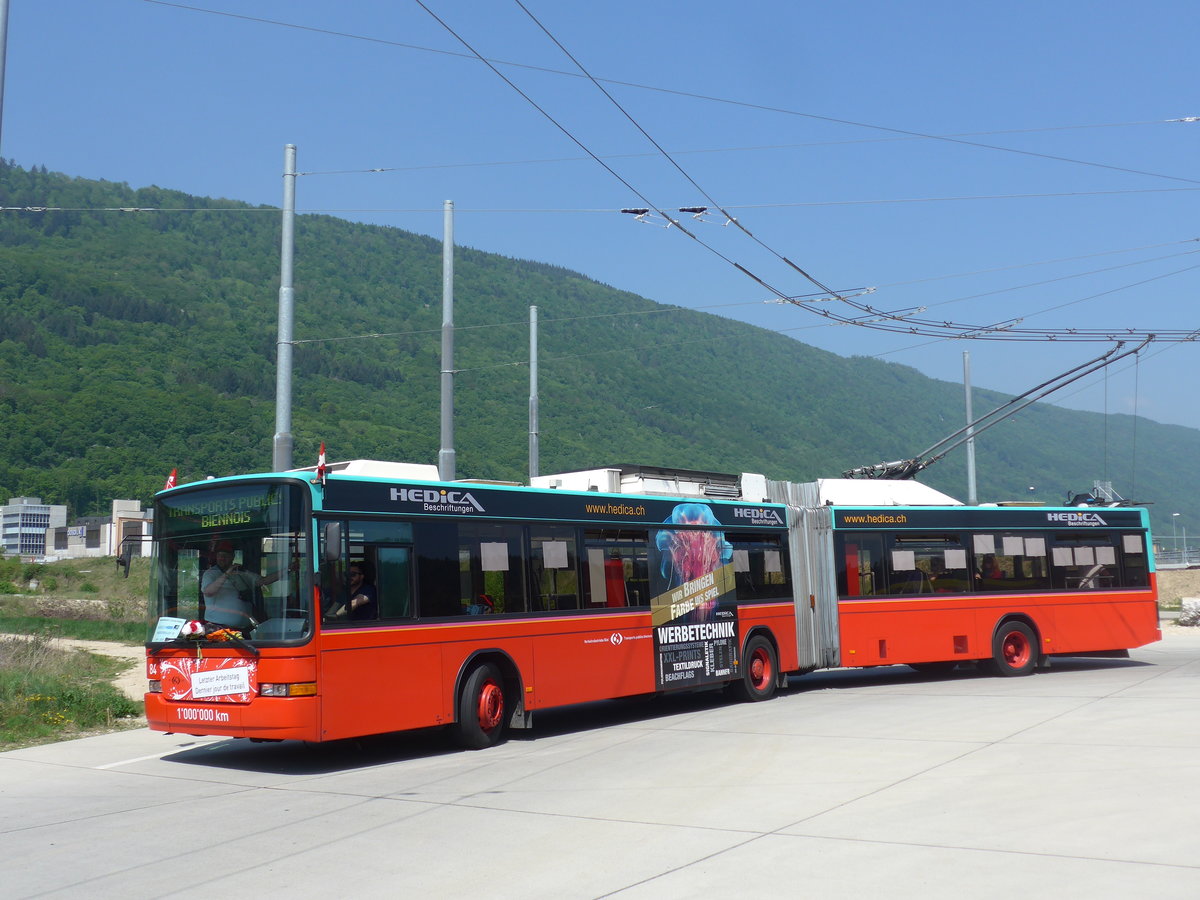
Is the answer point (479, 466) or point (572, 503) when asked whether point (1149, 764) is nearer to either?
point (572, 503)

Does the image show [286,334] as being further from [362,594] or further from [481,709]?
[481,709]

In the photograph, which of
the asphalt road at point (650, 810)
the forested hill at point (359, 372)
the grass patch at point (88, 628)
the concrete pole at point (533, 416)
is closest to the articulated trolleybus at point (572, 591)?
the asphalt road at point (650, 810)

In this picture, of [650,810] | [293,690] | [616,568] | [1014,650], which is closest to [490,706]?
[293,690]

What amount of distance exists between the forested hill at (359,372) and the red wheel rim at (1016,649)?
53.8 m

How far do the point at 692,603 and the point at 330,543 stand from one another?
6.35 m

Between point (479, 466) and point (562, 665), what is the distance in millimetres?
72905

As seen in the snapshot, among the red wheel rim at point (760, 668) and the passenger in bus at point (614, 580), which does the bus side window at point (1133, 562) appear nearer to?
the red wheel rim at point (760, 668)

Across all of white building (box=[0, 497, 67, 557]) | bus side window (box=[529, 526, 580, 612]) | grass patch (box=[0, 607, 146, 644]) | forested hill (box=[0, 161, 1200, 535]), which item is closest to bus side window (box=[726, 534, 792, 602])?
bus side window (box=[529, 526, 580, 612])

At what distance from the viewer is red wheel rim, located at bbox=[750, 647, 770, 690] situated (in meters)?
17.3

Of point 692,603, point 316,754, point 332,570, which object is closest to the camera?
point 332,570

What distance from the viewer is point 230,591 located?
37.8ft

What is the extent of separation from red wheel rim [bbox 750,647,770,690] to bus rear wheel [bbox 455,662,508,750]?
507 cm

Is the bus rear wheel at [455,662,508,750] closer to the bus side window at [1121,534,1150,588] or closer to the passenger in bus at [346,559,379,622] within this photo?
the passenger in bus at [346,559,379,622]

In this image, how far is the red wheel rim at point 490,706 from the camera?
12.9 m
